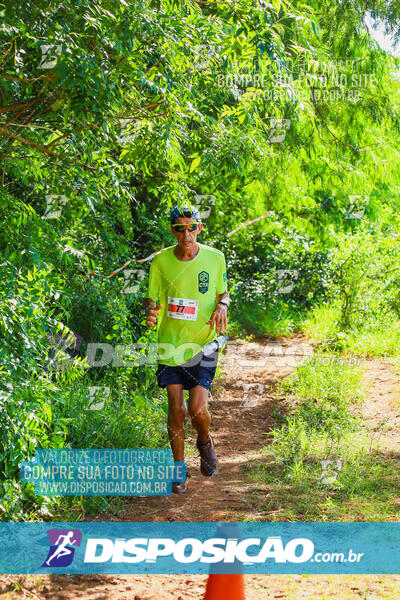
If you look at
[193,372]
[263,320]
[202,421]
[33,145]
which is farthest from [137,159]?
[263,320]

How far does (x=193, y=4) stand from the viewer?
604cm

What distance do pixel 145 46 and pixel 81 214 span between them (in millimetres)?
2103

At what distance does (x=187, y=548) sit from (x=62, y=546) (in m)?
0.79

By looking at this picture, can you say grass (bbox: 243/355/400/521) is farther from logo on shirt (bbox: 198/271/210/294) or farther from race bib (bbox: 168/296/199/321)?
logo on shirt (bbox: 198/271/210/294)

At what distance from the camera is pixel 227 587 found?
3.27m

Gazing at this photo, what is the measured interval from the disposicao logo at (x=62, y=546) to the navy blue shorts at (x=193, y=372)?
131 centimetres

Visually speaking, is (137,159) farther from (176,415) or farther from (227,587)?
(227,587)

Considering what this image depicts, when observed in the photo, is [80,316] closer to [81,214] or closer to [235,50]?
[81,214]

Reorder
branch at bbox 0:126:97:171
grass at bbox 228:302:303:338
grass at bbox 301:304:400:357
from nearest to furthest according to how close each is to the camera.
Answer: branch at bbox 0:126:97:171 < grass at bbox 301:304:400:357 < grass at bbox 228:302:303:338

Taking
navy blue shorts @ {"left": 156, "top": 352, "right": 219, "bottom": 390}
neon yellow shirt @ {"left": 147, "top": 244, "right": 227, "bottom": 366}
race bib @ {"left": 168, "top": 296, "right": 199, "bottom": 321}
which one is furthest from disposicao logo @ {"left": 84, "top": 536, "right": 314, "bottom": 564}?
race bib @ {"left": 168, "top": 296, "right": 199, "bottom": 321}

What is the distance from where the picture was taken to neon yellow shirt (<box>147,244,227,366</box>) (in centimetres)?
527

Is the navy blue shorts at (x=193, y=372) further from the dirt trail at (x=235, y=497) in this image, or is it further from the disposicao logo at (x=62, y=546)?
the disposicao logo at (x=62, y=546)

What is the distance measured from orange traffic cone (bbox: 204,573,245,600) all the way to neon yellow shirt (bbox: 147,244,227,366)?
7.13 ft

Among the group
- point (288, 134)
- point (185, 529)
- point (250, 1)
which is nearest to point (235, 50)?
point (250, 1)
